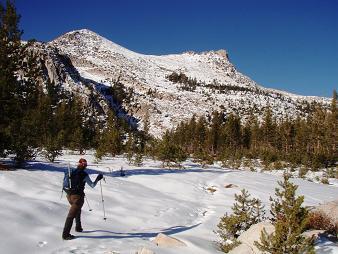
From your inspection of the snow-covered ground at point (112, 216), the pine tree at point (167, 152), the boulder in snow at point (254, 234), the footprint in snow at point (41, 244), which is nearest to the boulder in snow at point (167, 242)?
the snow-covered ground at point (112, 216)

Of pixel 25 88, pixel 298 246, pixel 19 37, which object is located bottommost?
pixel 298 246

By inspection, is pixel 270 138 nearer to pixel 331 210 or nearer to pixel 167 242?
pixel 331 210

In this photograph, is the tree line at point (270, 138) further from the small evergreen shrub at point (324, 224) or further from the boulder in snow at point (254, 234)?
the boulder in snow at point (254, 234)

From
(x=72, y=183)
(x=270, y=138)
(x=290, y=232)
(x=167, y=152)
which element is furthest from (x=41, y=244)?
(x=270, y=138)

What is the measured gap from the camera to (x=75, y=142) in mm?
46938

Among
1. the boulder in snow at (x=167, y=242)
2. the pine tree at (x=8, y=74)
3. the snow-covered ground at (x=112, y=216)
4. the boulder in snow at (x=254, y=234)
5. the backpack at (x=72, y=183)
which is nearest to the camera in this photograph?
the snow-covered ground at (x=112, y=216)

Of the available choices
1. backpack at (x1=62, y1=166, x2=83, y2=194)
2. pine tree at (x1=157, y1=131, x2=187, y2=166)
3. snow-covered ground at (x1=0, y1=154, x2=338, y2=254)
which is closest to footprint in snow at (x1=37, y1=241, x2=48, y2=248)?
snow-covered ground at (x1=0, y1=154, x2=338, y2=254)

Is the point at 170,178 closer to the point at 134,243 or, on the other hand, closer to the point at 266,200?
the point at 266,200

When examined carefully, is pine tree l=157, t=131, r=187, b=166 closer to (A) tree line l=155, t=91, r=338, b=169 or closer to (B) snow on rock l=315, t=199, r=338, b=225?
(B) snow on rock l=315, t=199, r=338, b=225

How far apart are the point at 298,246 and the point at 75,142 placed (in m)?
41.7

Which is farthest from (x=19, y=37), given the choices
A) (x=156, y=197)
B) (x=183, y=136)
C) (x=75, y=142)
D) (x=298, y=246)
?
(x=183, y=136)

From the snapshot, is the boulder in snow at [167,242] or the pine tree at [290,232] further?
the boulder in snow at [167,242]

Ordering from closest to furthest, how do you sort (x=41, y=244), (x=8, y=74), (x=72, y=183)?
1. (x=41, y=244)
2. (x=72, y=183)
3. (x=8, y=74)

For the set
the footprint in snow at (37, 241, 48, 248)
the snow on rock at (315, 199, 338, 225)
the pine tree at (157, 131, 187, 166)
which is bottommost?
the footprint in snow at (37, 241, 48, 248)
